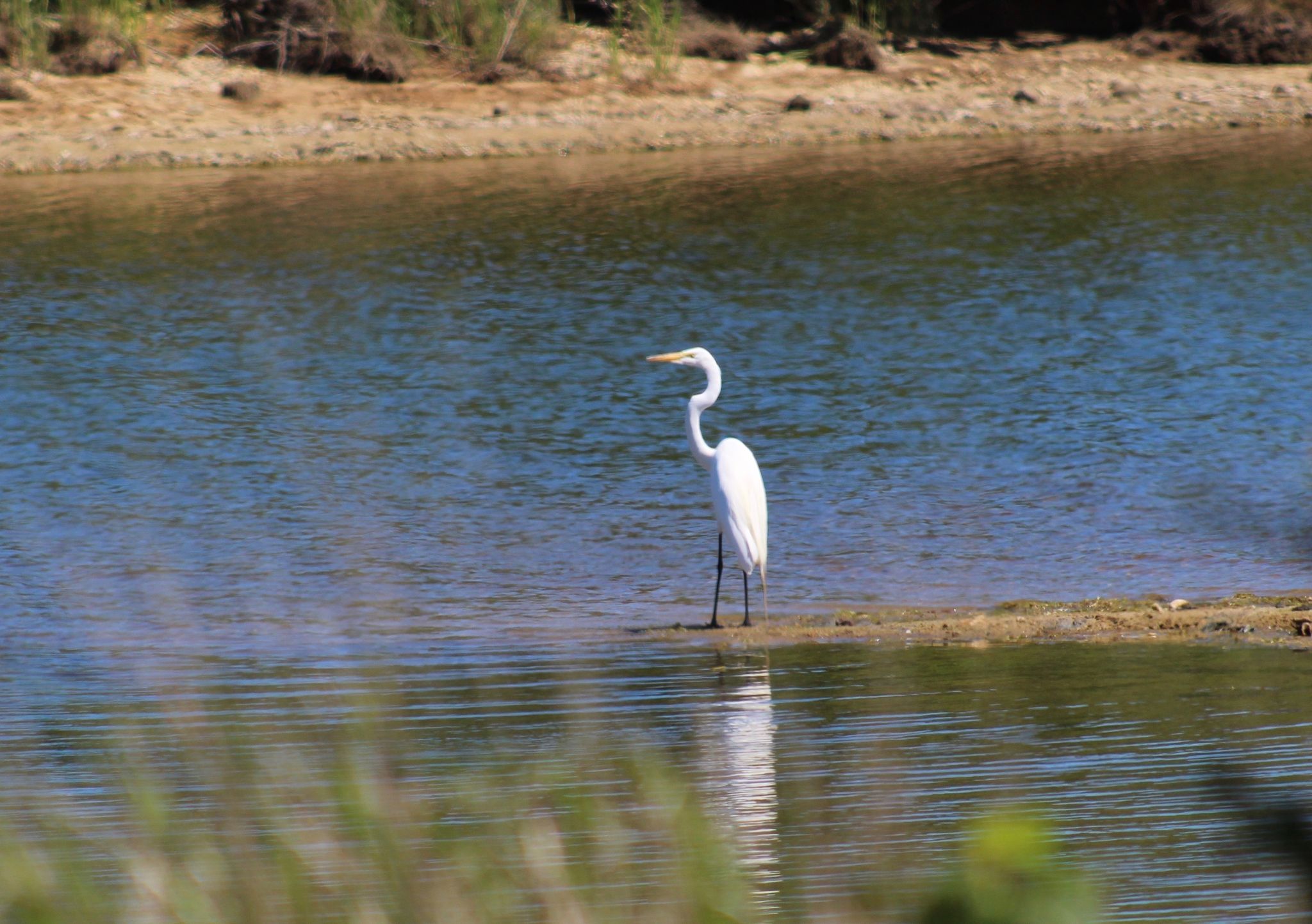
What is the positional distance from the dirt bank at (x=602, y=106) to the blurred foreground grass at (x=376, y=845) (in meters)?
16.7

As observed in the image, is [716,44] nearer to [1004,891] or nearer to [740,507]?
[740,507]

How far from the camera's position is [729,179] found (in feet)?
67.9

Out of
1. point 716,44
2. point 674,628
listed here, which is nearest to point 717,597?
point 674,628

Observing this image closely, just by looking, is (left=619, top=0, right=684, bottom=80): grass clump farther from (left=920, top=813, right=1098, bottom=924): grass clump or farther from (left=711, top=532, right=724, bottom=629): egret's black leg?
(left=920, top=813, right=1098, bottom=924): grass clump

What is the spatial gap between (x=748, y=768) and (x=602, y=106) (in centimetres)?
1819

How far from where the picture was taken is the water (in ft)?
18.4

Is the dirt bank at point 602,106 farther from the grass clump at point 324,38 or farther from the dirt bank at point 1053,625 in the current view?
the dirt bank at point 1053,625

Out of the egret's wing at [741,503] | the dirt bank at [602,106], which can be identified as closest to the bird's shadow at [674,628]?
the egret's wing at [741,503]

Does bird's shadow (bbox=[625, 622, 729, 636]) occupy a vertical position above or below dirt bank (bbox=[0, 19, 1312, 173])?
below

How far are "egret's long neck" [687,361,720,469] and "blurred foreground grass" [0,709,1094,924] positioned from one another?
2820 millimetres

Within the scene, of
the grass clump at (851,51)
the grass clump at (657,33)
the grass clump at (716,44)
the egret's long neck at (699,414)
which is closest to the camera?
the egret's long neck at (699,414)

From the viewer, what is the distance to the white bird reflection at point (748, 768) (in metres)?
4.57

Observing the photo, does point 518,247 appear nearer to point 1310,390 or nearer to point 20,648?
point 1310,390

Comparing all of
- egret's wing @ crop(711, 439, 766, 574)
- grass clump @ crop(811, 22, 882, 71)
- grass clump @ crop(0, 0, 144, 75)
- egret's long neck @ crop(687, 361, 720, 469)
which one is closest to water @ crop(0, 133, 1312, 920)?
egret's wing @ crop(711, 439, 766, 574)
